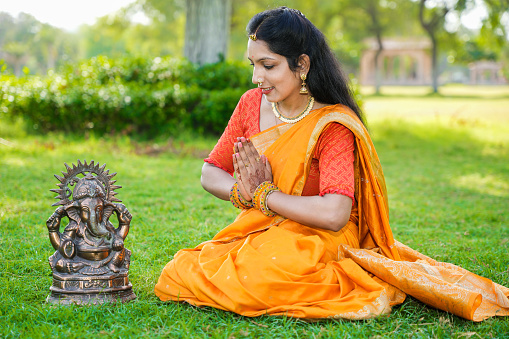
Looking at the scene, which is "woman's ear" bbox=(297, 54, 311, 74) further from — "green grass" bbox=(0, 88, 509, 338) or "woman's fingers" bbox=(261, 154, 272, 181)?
"green grass" bbox=(0, 88, 509, 338)

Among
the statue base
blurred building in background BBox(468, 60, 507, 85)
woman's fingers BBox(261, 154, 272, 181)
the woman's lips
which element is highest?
blurred building in background BBox(468, 60, 507, 85)

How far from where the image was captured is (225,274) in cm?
276

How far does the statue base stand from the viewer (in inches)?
111

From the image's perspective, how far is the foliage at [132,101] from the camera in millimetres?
9625

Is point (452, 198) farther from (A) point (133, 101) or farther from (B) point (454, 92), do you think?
(B) point (454, 92)

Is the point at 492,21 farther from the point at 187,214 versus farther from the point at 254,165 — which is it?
the point at 254,165

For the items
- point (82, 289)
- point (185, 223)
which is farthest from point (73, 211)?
point (185, 223)

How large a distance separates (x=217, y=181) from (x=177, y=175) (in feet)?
13.3

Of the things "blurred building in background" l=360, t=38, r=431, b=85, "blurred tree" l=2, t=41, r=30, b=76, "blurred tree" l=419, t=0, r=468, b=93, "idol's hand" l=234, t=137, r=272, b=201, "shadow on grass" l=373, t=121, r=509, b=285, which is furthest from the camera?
"blurred building in background" l=360, t=38, r=431, b=85

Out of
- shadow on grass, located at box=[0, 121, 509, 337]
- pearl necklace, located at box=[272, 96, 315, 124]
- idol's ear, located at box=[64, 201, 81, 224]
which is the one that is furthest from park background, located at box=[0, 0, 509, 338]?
pearl necklace, located at box=[272, 96, 315, 124]

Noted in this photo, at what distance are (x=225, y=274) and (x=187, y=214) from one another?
2.45m

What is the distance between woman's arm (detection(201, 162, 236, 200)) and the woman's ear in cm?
79

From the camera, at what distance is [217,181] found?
3.19 m

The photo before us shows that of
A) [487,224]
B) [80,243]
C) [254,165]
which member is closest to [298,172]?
[254,165]
